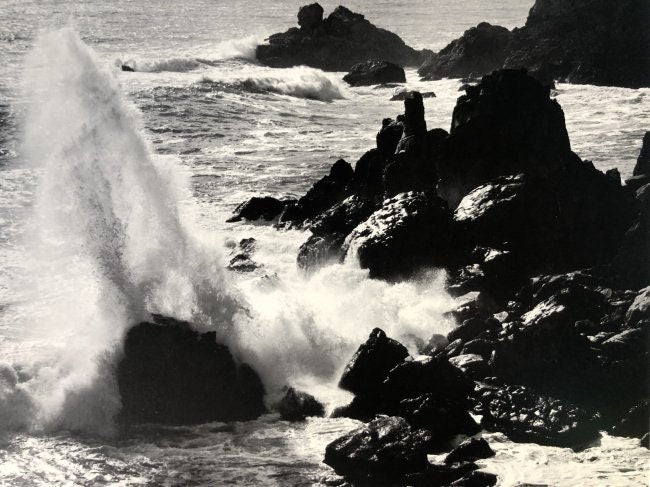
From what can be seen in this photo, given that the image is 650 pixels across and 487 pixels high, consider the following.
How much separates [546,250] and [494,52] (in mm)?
40807

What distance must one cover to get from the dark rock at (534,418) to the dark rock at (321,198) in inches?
498

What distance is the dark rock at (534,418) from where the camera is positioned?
14.9 m

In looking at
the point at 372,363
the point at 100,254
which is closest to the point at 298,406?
the point at 372,363

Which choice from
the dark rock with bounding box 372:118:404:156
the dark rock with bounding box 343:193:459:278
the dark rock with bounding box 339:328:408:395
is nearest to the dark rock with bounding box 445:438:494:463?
the dark rock with bounding box 339:328:408:395

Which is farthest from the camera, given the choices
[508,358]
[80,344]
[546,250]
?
[546,250]

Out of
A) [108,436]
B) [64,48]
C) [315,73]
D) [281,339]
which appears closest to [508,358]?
[281,339]

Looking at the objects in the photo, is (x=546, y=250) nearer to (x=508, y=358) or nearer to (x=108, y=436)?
(x=508, y=358)

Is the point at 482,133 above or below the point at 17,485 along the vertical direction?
above

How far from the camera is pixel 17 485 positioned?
14016 mm

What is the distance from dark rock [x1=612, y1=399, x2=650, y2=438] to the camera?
48.8 ft

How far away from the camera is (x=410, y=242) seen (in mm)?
22219

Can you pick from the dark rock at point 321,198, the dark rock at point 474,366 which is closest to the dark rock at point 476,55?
the dark rock at point 321,198

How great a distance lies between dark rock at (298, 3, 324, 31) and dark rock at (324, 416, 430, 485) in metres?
62.1

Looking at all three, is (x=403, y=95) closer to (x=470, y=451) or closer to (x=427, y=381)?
(x=427, y=381)
